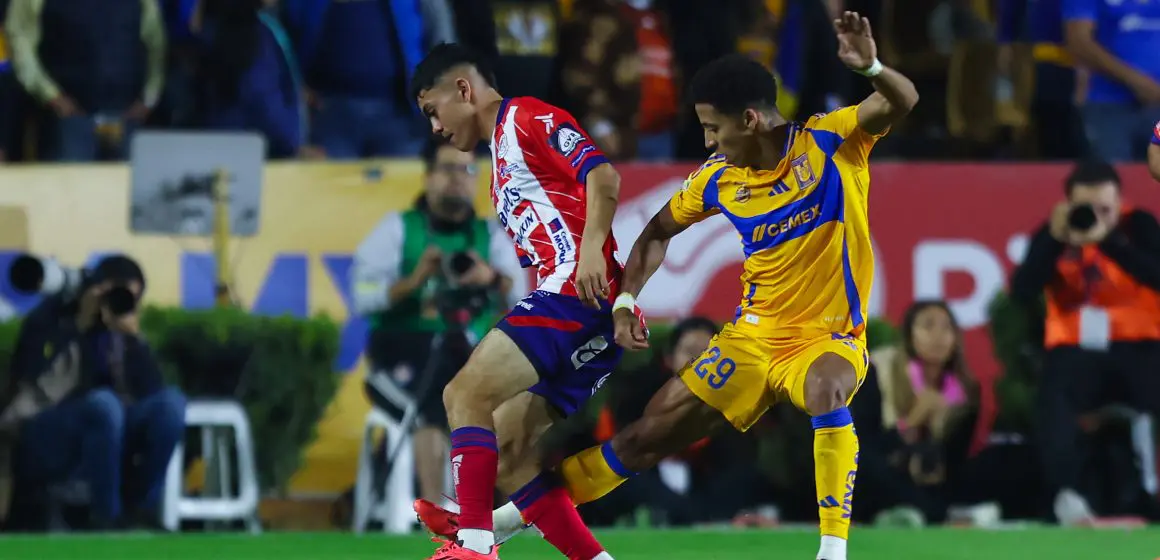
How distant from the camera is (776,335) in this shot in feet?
22.3

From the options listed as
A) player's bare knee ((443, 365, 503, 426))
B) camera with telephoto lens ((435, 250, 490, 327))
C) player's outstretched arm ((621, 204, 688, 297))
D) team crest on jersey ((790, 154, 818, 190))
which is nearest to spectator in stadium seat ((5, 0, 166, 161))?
camera with telephoto lens ((435, 250, 490, 327))

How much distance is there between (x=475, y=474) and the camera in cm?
640

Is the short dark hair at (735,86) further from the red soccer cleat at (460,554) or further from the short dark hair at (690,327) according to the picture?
the short dark hair at (690,327)

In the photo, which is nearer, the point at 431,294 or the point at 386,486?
the point at 431,294

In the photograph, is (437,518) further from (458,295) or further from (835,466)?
(458,295)

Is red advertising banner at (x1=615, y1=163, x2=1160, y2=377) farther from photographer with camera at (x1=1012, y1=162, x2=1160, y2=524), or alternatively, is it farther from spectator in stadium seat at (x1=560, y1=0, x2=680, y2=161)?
spectator in stadium seat at (x1=560, y1=0, x2=680, y2=161)

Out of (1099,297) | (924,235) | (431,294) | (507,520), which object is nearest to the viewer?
(507,520)

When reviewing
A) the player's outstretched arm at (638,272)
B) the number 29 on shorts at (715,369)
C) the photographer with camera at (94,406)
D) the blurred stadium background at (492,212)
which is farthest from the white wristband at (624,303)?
the photographer with camera at (94,406)

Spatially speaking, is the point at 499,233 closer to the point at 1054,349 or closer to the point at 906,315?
the point at 906,315

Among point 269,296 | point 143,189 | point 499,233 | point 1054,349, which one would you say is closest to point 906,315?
point 1054,349

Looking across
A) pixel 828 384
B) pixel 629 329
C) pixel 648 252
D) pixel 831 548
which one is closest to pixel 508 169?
pixel 648 252

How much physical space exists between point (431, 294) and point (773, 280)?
3.43 meters

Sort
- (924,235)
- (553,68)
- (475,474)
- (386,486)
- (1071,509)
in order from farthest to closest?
(553,68)
(924,235)
(386,486)
(1071,509)
(475,474)

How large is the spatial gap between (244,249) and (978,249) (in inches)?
165
